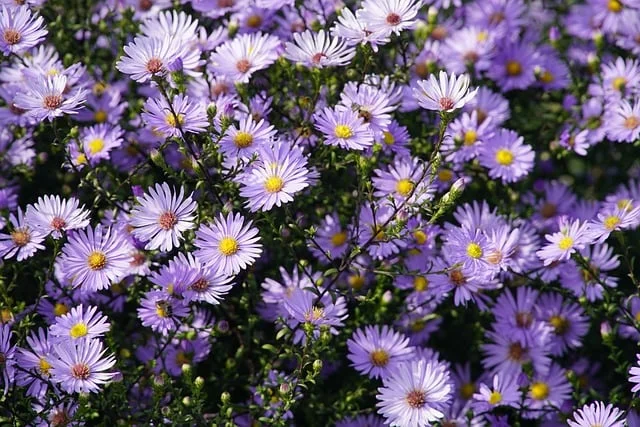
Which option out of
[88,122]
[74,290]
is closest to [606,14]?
[88,122]

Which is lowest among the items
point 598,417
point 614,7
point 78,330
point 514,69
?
point 598,417

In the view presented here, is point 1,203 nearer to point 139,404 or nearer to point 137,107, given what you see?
point 137,107

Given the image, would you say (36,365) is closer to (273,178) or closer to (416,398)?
(273,178)

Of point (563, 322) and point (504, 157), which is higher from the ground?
point (504, 157)

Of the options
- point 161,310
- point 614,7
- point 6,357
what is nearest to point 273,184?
point 161,310

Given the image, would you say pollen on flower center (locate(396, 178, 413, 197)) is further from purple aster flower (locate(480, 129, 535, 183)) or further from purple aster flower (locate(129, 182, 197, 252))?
purple aster flower (locate(129, 182, 197, 252))

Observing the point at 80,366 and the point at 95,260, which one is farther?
the point at 95,260

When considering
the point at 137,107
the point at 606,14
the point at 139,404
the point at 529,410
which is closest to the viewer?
the point at 139,404
